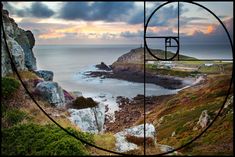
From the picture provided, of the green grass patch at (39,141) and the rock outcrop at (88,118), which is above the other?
the green grass patch at (39,141)

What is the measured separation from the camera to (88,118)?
18.2 metres

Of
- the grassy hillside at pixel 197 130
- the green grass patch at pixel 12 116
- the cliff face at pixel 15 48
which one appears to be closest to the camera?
the grassy hillside at pixel 197 130

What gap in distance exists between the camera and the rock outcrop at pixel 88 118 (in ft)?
56.4

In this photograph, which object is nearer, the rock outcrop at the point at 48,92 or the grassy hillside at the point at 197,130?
the grassy hillside at the point at 197,130

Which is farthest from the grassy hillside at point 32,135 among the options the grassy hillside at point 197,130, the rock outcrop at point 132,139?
the grassy hillside at point 197,130

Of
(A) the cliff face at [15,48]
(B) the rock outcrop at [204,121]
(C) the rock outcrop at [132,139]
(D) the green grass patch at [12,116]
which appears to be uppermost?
(A) the cliff face at [15,48]

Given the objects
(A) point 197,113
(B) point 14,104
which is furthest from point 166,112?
(B) point 14,104

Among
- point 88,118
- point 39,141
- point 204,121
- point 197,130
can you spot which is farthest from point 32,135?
point 197,130

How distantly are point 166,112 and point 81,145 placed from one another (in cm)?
2431

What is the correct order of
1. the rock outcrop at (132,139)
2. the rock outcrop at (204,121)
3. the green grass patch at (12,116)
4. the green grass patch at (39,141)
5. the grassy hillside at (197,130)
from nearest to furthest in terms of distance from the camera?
the green grass patch at (39,141)
the rock outcrop at (132,139)
the grassy hillside at (197,130)
the green grass patch at (12,116)
the rock outcrop at (204,121)

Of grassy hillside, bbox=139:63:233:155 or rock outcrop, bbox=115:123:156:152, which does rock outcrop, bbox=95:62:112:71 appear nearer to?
grassy hillside, bbox=139:63:233:155

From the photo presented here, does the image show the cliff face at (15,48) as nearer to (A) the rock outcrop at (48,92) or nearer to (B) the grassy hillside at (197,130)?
(A) the rock outcrop at (48,92)

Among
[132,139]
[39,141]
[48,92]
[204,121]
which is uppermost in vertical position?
[48,92]

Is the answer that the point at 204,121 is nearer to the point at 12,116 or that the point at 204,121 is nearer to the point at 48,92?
the point at 48,92
